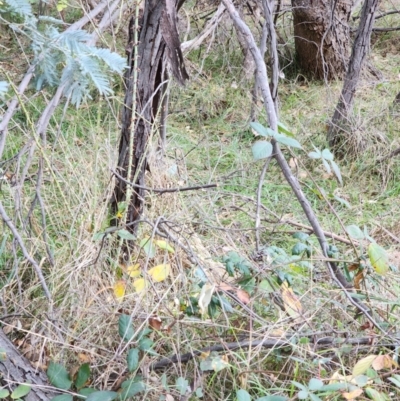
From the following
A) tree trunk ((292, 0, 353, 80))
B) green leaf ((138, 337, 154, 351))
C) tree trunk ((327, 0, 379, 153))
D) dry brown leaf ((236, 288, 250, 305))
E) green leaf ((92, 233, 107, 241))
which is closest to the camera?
green leaf ((138, 337, 154, 351))

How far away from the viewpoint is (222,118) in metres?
3.86

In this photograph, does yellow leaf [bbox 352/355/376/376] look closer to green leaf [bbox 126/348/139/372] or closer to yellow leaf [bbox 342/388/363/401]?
yellow leaf [bbox 342/388/363/401]

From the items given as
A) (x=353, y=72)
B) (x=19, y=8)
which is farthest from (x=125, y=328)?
(x=353, y=72)

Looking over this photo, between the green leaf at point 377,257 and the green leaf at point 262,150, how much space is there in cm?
42

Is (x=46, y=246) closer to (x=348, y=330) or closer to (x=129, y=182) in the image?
(x=129, y=182)

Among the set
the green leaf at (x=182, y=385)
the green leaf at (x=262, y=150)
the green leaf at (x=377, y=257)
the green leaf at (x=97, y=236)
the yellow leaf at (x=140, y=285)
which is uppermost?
the green leaf at (x=262, y=150)

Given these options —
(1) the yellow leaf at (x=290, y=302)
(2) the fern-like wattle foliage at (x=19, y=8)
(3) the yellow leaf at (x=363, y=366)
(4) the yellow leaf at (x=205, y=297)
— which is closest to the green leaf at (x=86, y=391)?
(4) the yellow leaf at (x=205, y=297)

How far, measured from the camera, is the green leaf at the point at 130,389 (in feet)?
4.84

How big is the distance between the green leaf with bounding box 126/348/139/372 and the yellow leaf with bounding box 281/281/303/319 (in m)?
0.47

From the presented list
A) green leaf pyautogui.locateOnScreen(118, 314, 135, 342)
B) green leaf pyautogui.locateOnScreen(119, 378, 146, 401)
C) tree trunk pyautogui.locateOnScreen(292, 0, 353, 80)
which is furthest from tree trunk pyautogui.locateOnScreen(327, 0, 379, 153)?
green leaf pyautogui.locateOnScreen(119, 378, 146, 401)

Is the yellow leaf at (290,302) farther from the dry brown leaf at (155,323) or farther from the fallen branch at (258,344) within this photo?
the dry brown leaf at (155,323)

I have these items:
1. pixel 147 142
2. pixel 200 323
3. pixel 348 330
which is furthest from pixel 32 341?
pixel 348 330

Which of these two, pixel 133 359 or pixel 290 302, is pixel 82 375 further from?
pixel 290 302

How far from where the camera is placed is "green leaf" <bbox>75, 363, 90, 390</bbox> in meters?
1.55
